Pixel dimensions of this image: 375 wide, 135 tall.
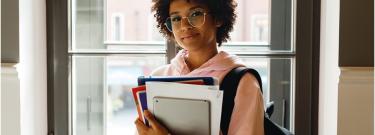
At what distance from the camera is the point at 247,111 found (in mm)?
1141

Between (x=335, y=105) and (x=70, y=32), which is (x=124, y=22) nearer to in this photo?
(x=70, y=32)

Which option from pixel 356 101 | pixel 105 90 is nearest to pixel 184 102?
pixel 356 101

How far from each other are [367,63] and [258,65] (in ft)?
1.32

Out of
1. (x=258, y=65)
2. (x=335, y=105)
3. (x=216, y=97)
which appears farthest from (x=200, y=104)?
(x=258, y=65)

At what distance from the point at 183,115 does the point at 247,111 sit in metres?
0.16

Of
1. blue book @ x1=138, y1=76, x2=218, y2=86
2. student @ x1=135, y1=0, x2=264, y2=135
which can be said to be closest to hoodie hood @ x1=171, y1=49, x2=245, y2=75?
student @ x1=135, y1=0, x2=264, y2=135

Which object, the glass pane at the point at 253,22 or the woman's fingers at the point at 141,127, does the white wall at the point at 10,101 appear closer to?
the woman's fingers at the point at 141,127

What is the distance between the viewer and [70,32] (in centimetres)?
162

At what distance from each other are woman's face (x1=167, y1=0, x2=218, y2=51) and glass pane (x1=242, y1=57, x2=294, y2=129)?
16.2 inches

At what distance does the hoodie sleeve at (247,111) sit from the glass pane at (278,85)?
1.57ft

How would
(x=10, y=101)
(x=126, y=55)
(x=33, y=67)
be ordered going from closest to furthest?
(x=10, y=101)
(x=33, y=67)
(x=126, y=55)

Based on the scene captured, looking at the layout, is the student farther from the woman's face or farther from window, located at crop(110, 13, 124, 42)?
window, located at crop(110, 13, 124, 42)

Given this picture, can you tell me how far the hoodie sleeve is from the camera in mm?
1129

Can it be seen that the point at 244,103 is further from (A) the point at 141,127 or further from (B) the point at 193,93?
(A) the point at 141,127
